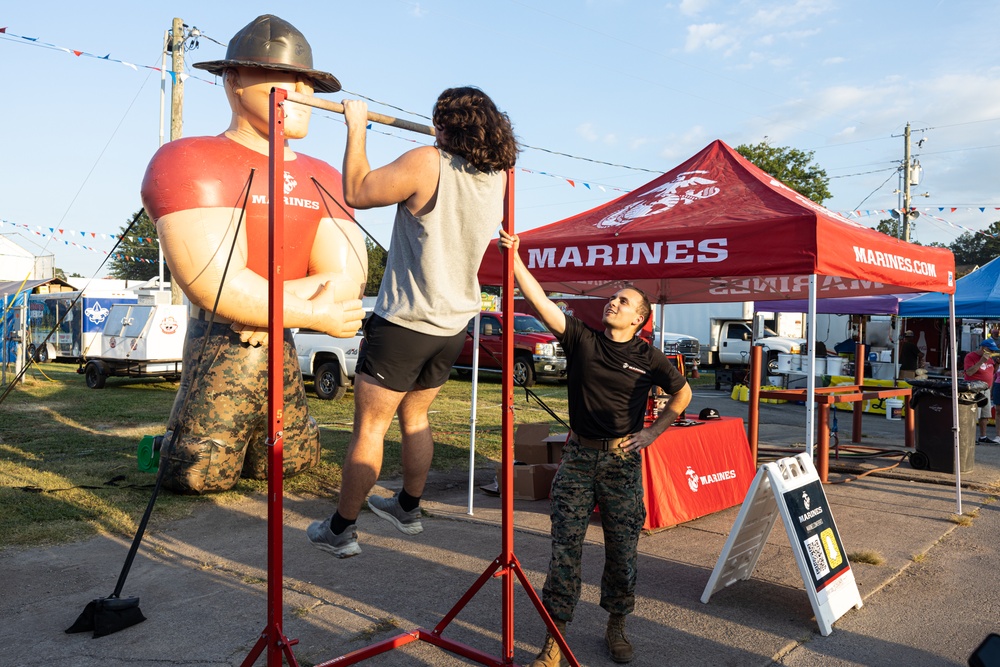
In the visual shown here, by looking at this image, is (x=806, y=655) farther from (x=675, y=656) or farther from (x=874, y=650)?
(x=675, y=656)

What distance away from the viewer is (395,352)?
3293 mm

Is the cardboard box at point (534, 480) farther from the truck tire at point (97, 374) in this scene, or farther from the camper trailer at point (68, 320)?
the camper trailer at point (68, 320)

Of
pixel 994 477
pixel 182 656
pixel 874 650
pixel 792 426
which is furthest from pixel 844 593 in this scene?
pixel 792 426

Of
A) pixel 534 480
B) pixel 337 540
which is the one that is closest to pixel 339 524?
pixel 337 540

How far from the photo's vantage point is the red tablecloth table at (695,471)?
5820 mm

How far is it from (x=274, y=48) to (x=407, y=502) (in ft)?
10.8

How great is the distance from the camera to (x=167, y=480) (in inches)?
245

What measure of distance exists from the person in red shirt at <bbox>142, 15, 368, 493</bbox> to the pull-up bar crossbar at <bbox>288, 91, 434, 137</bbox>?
1.80 metres

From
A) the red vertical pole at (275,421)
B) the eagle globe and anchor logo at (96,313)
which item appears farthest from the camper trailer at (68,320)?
the red vertical pole at (275,421)

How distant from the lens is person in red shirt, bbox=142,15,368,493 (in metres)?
5.28

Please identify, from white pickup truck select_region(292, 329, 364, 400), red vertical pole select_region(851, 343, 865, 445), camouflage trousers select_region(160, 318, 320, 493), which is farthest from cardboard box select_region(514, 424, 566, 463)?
white pickup truck select_region(292, 329, 364, 400)

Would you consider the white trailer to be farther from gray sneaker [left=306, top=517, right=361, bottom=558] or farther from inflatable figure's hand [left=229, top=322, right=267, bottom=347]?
gray sneaker [left=306, top=517, right=361, bottom=558]

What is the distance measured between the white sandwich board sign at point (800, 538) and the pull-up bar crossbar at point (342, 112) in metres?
2.52

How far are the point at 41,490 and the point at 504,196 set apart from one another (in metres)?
5.03
